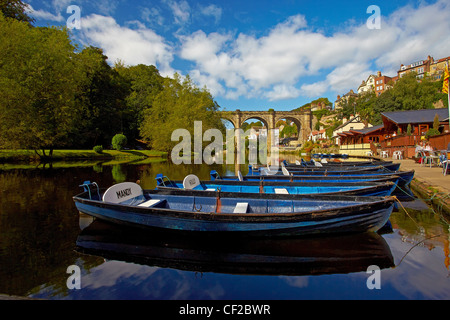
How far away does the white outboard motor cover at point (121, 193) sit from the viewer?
6.26 meters

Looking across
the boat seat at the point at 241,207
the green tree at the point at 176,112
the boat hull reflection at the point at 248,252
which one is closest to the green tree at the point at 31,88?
the green tree at the point at 176,112

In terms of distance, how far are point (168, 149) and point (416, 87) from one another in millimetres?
56656

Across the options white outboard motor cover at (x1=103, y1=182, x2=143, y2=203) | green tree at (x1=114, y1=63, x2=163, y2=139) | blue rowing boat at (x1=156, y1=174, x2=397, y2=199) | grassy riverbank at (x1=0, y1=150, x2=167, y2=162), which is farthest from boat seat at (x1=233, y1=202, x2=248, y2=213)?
green tree at (x1=114, y1=63, x2=163, y2=139)

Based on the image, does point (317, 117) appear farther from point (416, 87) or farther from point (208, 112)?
point (208, 112)

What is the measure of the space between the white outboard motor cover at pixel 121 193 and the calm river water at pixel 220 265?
0.96m

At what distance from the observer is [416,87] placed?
53.7 m

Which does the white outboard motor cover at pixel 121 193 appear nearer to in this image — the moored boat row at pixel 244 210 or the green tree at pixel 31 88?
the moored boat row at pixel 244 210

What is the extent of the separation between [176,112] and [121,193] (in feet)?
104

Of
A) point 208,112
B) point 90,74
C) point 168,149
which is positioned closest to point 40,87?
point 90,74

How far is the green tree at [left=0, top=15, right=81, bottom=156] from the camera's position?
2266 centimetres

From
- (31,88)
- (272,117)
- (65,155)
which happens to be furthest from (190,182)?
(272,117)

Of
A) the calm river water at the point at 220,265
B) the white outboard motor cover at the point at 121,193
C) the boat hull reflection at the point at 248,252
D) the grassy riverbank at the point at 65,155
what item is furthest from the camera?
the grassy riverbank at the point at 65,155

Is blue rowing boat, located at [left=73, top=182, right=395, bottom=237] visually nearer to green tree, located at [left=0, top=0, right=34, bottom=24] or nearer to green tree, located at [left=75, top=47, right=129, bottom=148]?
green tree, located at [left=75, top=47, right=129, bottom=148]

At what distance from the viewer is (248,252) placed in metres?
5.23
